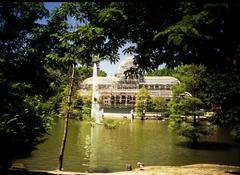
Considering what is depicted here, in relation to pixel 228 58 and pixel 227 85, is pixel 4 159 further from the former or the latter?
pixel 227 85

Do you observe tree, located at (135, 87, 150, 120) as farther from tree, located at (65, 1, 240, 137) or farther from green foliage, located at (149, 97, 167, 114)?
tree, located at (65, 1, 240, 137)

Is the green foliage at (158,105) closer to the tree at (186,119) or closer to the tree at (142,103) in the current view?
the tree at (142,103)

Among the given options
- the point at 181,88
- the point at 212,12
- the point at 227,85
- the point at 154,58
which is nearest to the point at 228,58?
the point at 212,12

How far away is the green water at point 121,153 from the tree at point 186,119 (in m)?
1.51

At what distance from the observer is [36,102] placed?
2325 cm

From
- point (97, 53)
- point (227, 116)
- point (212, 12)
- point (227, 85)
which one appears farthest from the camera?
point (227, 116)

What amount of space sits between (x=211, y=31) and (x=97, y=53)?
4.65 meters

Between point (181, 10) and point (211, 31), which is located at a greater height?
point (181, 10)

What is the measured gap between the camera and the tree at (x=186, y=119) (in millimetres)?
35906

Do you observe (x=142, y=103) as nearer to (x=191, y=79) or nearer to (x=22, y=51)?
(x=191, y=79)

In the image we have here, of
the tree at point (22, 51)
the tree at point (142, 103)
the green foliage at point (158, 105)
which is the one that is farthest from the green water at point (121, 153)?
the green foliage at point (158, 105)

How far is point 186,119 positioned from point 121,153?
10.1 meters

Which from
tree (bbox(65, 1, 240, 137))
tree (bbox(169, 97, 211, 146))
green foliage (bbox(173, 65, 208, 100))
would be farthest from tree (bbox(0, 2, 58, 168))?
tree (bbox(169, 97, 211, 146))

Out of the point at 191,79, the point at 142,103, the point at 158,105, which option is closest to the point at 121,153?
the point at 191,79
